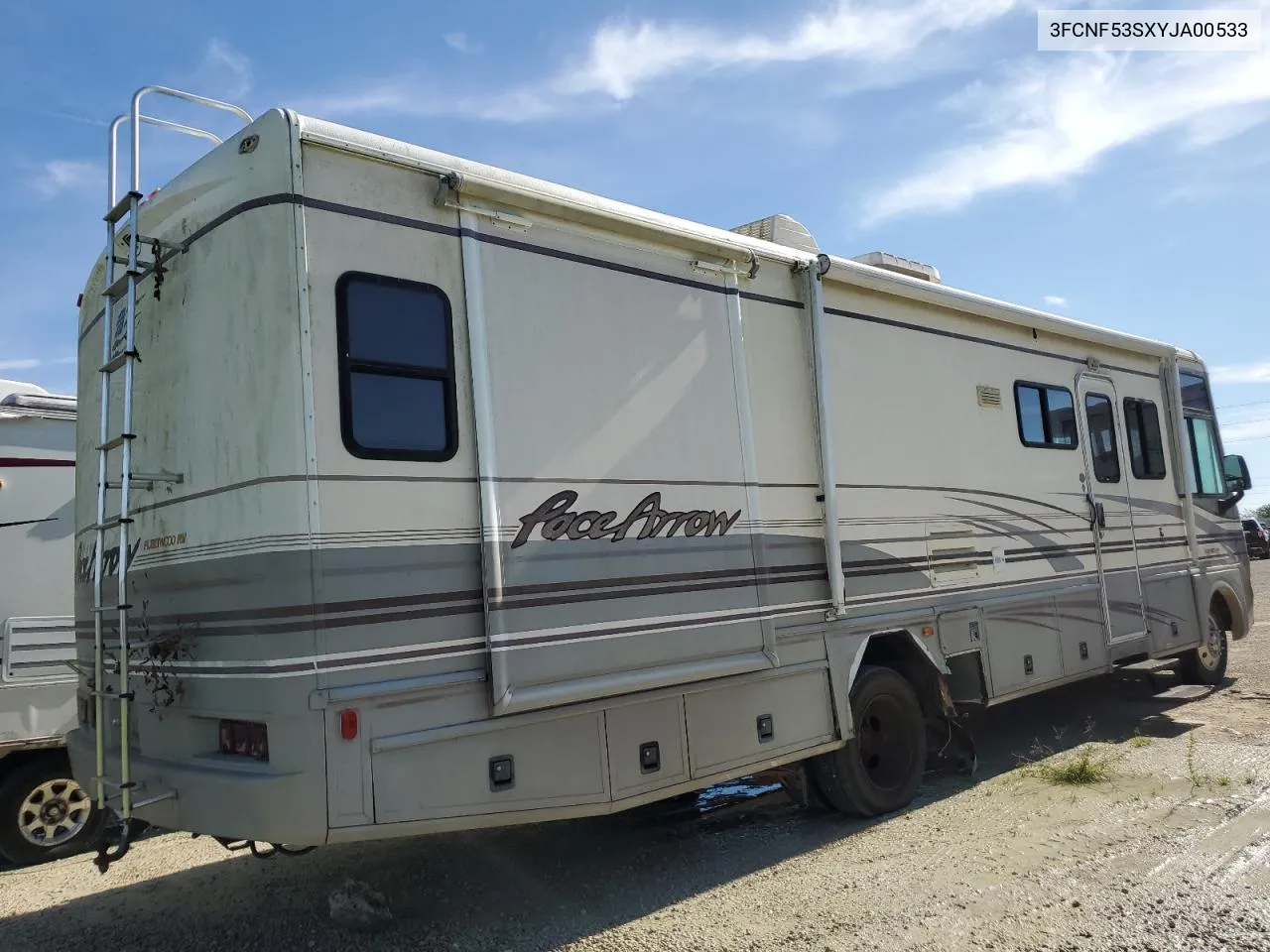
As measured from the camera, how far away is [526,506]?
14.0 ft

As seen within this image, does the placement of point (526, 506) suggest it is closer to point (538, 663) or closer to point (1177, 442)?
point (538, 663)

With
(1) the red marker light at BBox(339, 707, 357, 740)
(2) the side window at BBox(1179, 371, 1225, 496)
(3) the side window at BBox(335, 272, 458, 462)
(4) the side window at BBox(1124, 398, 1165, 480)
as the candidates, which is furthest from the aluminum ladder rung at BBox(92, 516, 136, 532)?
(2) the side window at BBox(1179, 371, 1225, 496)

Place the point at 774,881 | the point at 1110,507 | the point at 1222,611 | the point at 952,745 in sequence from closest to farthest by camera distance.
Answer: the point at 774,881
the point at 952,745
the point at 1110,507
the point at 1222,611

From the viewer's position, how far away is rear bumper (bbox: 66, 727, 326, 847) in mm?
3609

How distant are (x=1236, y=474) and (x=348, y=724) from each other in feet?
31.7

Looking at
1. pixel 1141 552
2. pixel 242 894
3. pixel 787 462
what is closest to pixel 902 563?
pixel 787 462

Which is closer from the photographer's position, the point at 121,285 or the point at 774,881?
the point at 121,285

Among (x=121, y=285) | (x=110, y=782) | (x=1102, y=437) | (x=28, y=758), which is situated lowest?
Answer: (x=28, y=758)

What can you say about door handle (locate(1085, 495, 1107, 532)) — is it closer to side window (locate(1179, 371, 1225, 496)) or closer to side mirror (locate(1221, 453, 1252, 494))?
side window (locate(1179, 371, 1225, 496))

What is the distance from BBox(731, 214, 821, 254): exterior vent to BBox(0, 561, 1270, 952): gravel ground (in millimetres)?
3423

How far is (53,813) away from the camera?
20.5 ft

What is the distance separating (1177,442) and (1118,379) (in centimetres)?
114

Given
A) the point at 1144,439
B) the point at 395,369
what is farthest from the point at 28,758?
the point at 1144,439

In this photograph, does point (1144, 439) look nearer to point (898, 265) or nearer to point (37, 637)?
point (898, 265)
